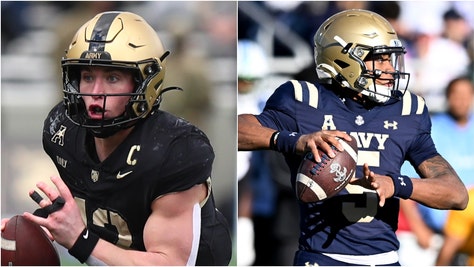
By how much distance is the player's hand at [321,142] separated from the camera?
152 inches

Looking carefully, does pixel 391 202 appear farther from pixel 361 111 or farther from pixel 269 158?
pixel 269 158

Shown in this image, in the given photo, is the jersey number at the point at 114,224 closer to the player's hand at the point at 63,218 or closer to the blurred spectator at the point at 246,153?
the player's hand at the point at 63,218

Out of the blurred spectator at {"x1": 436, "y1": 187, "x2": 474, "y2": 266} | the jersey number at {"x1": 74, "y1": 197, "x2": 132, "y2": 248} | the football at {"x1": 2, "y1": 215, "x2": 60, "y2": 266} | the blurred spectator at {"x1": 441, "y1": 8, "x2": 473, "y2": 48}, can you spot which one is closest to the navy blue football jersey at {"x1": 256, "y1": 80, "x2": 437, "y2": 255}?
the jersey number at {"x1": 74, "y1": 197, "x2": 132, "y2": 248}

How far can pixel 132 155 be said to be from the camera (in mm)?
4137

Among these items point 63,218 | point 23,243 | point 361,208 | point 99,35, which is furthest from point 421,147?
point 23,243

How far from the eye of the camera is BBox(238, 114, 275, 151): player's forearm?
4125 millimetres

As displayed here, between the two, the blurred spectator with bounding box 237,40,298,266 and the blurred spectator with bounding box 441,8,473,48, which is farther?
the blurred spectator with bounding box 441,8,473,48

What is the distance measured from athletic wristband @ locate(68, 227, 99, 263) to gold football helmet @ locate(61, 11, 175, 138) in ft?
1.88

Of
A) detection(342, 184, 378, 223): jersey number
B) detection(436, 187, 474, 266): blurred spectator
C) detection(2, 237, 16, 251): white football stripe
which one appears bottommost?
detection(436, 187, 474, 266): blurred spectator

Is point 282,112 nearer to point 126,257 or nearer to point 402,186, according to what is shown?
point 402,186

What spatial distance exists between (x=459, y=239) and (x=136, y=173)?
3.01 metres

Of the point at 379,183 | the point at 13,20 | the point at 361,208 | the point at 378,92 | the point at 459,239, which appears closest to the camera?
the point at 379,183

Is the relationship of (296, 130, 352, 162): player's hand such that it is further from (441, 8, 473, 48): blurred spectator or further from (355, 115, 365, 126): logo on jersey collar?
(441, 8, 473, 48): blurred spectator

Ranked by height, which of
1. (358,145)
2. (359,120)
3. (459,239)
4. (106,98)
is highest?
(106,98)
